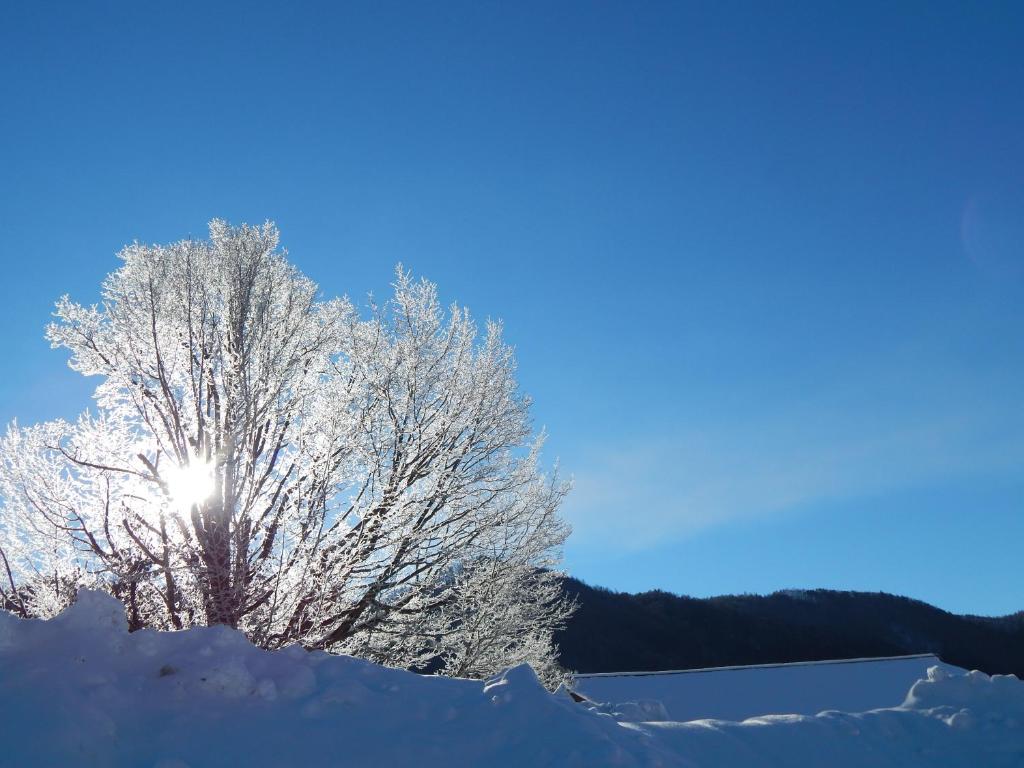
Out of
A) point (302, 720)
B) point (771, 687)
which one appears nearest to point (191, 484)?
point (302, 720)

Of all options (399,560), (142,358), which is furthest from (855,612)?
(142,358)

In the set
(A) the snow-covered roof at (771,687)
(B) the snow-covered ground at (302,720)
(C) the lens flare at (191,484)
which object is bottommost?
(A) the snow-covered roof at (771,687)

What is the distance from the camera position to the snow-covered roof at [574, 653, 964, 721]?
14766 mm

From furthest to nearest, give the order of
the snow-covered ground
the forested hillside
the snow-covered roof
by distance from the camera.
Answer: the forested hillside
the snow-covered roof
the snow-covered ground

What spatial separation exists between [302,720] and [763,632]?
1460 inches

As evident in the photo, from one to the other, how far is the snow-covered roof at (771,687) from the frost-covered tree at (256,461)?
7551 mm

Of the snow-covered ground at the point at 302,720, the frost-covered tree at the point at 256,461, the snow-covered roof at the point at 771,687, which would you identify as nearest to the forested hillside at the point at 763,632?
the snow-covered roof at the point at 771,687

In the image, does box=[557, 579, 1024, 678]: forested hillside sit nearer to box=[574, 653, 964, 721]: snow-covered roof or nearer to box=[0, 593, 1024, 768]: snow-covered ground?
box=[574, 653, 964, 721]: snow-covered roof

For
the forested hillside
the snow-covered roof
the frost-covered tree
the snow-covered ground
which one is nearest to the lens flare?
the frost-covered tree

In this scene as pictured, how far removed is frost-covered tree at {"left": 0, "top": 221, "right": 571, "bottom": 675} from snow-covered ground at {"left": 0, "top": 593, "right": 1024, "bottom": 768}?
3457 mm

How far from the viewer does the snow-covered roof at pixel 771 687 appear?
1477 cm

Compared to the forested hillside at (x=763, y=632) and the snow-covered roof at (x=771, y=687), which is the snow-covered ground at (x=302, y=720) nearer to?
the snow-covered roof at (x=771, y=687)

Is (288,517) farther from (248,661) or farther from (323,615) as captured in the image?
(248,661)

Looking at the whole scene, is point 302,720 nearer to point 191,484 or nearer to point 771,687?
point 191,484
